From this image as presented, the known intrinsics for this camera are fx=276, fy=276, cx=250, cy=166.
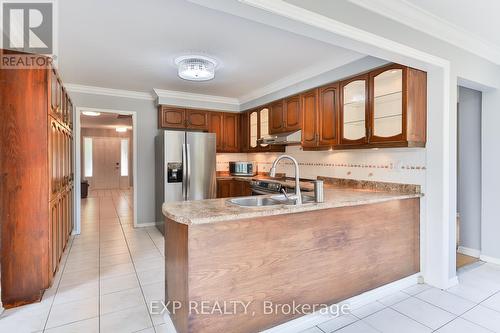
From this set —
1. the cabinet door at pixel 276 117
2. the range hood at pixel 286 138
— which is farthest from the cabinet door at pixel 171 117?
the range hood at pixel 286 138

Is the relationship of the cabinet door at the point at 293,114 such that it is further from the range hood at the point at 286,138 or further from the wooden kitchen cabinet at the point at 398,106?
the wooden kitchen cabinet at the point at 398,106

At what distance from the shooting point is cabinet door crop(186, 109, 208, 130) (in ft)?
16.3

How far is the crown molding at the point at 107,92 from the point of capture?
440 cm

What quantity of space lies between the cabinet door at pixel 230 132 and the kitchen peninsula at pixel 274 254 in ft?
10.6

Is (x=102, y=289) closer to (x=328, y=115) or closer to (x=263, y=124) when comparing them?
(x=328, y=115)

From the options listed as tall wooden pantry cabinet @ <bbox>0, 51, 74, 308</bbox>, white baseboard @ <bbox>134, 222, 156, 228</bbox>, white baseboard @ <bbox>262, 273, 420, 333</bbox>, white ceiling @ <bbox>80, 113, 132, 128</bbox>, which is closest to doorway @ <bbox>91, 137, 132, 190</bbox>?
white ceiling @ <bbox>80, 113, 132, 128</bbox>

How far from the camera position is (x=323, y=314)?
83.9 inches

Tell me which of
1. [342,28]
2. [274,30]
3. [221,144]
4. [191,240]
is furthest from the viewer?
[221,144]

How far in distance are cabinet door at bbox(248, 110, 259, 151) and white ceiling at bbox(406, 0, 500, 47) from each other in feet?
9.91

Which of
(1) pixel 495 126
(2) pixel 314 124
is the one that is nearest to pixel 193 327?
(2) pixel 314 124

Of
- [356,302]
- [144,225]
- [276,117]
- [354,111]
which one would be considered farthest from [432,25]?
[144,225]

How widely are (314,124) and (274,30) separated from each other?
139 centimetres

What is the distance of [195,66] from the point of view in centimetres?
312

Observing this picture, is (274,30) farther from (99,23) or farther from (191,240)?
(191,240)
